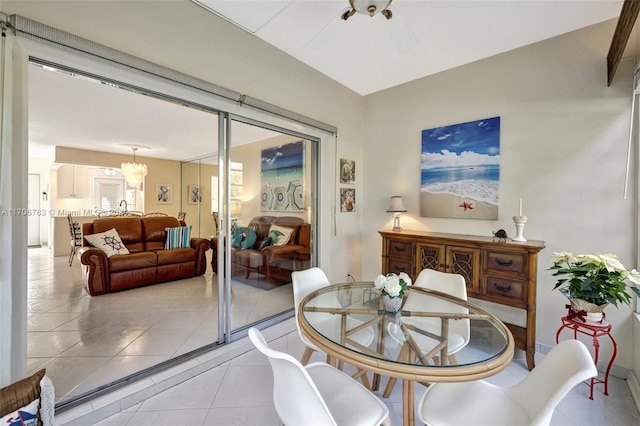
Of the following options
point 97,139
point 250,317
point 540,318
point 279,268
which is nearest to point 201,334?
point 250,317

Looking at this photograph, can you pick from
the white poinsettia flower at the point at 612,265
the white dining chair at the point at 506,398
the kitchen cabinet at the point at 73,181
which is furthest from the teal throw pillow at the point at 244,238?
the kitchen cabinet at the point at 73,181

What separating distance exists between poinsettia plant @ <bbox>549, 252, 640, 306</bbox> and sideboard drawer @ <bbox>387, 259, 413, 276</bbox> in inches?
49.5

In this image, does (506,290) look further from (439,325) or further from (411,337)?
(411,337)

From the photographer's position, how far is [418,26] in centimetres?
231

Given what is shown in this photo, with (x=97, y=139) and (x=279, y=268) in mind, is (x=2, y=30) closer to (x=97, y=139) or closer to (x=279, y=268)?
(x=279, y=268)

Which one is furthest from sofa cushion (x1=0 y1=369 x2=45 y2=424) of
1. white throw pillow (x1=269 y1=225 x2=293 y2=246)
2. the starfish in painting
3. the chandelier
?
the chandelier

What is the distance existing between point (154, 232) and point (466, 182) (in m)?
5.02

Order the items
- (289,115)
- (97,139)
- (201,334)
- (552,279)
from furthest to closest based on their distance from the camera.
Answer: (97,139), (289,115), (201,334), (552,279)

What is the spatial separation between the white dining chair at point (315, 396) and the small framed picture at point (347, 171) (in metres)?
2.56

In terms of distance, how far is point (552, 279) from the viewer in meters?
2.45

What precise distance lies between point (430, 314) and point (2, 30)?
2.77m

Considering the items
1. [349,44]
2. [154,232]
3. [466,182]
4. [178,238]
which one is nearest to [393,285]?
[466,182]

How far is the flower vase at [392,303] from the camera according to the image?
1617mm

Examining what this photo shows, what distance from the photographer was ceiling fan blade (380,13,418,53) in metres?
1.72
